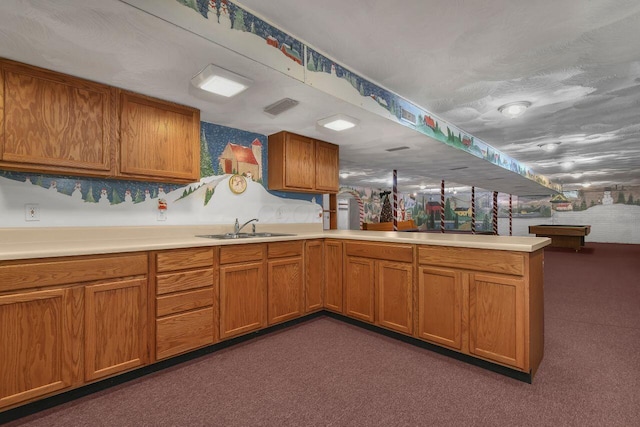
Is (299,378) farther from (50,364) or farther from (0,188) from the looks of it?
(0,188)

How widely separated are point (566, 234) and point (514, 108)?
8978mm

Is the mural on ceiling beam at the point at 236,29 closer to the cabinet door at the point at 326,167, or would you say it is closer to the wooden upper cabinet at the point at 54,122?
the wooden upper cabinet at the point at 54,122

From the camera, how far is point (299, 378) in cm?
219

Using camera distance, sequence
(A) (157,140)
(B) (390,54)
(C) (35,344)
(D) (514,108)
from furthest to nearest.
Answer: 1. (D) (514,108)
2. (A) (157,140)
3. (B) (390,54)
4. (C) (35,344)

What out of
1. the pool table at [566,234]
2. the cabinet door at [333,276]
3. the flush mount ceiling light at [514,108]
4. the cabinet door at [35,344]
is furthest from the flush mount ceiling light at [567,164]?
the cabinet door at [35,344]

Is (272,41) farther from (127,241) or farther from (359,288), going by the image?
(359,288)

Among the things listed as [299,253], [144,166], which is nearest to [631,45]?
[299,253]

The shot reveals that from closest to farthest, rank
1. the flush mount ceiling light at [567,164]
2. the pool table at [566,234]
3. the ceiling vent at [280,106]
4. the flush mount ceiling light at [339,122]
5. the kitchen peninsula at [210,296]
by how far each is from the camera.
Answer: the kitchen peninsula at [210,296]
the ceiling vent at [280,106]
the flush mount ceiling light at [339,122]
the flush mount ceiling light at [567,164]
the pool table at [566,234]

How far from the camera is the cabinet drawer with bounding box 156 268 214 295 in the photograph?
2345 millimetres

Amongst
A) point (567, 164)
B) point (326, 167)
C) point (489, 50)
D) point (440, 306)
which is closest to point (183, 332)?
point (440, 306)

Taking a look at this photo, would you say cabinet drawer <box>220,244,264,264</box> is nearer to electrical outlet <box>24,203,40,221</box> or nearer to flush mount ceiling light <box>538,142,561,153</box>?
electrical outlet <box>24,203,40,221</box>

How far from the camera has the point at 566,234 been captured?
10.3m

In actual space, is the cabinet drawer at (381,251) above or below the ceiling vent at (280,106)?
below

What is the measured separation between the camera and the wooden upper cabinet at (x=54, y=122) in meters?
2.14
